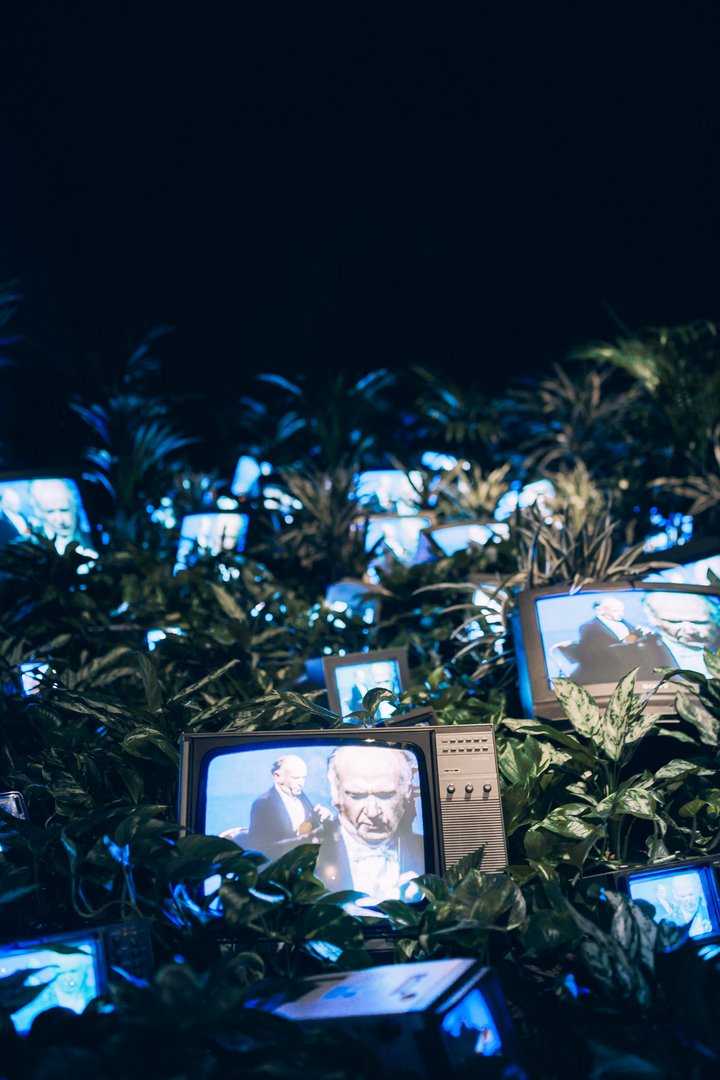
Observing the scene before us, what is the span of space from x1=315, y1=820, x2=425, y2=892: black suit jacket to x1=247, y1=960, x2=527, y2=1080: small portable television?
0.92ft

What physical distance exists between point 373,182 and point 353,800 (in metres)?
7.76

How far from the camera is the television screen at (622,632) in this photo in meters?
2.20

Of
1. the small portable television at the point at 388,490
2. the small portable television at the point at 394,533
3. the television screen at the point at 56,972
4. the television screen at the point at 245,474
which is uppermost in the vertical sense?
the television screen at the point at 245,474

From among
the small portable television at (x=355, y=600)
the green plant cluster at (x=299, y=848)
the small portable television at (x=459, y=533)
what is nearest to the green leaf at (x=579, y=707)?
the green plant cluster at (x=299, y=848)

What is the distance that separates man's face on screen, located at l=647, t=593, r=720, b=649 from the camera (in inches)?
89.6

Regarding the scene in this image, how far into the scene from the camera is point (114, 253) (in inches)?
288

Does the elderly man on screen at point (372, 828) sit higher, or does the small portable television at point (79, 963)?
the elderly man on screen at point (372, 828)

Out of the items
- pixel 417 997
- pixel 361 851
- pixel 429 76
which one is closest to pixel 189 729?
pixel 361 851

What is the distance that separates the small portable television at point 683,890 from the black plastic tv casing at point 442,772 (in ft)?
0.80

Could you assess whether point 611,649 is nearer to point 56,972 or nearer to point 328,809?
point 328,809

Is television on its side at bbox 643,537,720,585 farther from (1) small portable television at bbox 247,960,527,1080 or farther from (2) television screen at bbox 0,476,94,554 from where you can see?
(2) television screen at bbox 0,476,94,554

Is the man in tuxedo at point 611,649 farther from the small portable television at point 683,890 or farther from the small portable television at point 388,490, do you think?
the small portable television at point 388,490

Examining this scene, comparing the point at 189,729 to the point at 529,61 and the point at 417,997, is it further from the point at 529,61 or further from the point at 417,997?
the point at 529,61

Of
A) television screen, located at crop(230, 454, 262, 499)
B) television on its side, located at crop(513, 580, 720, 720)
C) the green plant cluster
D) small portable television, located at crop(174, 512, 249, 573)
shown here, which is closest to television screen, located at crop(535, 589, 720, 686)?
television on its side, located at crop(513, 580, 720, 720)
